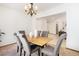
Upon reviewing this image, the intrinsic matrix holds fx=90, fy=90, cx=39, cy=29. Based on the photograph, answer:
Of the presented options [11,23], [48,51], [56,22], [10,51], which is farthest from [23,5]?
[48,51]

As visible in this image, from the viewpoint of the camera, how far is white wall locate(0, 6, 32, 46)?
1669mm

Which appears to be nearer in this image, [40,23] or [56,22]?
[56,22]

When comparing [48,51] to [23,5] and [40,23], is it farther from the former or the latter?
[23,5]

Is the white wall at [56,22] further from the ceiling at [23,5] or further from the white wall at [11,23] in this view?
the white wall at [11,23]

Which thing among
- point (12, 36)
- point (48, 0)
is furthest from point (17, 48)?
point (48, 0)

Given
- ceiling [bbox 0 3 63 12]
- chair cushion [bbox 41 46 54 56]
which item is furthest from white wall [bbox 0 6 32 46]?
chair cushion [bbox 41 46 54 56]

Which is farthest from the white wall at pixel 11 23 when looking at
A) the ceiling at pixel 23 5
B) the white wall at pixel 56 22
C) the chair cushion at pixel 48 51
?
the chair cushion at pixel 48 51

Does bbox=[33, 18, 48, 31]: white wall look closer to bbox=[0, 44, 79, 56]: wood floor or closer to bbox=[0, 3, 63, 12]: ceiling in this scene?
bbox=[0, 3, 63, 12]: ceiling

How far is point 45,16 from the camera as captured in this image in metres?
1.85

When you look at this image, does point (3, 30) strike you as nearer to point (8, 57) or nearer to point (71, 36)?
point (8, 57)

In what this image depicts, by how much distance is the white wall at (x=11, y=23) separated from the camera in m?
1.67

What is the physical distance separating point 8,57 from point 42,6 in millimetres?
1084

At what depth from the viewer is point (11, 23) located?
1763 millimetres

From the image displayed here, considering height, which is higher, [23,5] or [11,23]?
[23,5]
